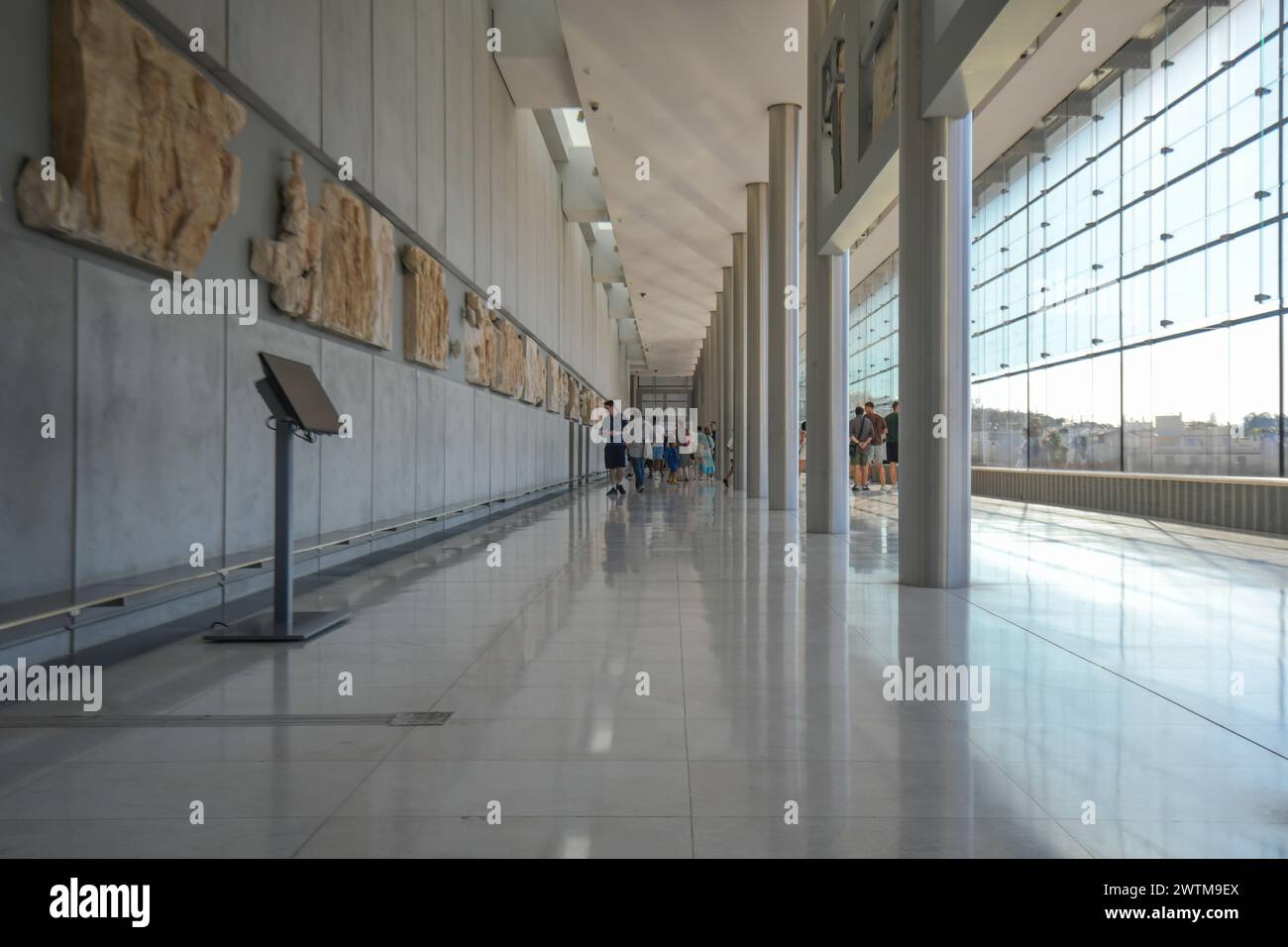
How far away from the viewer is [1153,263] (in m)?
16.7

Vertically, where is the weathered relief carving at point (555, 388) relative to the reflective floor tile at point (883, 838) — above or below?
above

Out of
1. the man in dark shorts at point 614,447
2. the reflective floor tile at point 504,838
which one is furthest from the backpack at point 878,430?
the reflective floor tile at point 504,838

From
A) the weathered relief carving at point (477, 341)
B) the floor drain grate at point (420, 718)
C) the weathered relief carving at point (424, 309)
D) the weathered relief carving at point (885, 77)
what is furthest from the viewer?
the weathered relief carving at point (477, 341)

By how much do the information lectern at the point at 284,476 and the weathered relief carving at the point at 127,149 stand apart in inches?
45.9

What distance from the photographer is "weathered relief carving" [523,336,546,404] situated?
21516mm

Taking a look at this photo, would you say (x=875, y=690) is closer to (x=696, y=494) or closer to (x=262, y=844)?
(x=262, y=844)

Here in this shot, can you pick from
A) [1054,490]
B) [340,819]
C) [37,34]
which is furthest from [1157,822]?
[1054,490]

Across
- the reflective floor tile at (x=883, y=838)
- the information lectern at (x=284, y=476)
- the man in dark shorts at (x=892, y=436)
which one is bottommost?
the reflective floor tile at (x=883, y=838)

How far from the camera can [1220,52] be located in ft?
48.1

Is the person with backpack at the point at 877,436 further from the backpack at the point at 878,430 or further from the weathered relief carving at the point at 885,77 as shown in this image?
the weathered relief carving at the point at 885,77

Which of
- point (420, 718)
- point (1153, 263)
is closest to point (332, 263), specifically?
point (420, 718)

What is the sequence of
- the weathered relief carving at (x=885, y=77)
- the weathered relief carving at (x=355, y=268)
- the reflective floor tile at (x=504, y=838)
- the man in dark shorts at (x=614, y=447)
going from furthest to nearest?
the man in dark shorts at (x=614, y=447) → the weathered relief carving at (x=355, y=268) → the weathered relief carving at (x=885, y=77) → the reflective floor tile at (x=504, y=838)

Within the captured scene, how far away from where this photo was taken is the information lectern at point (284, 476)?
5.76 m

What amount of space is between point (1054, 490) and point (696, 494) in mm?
9552
